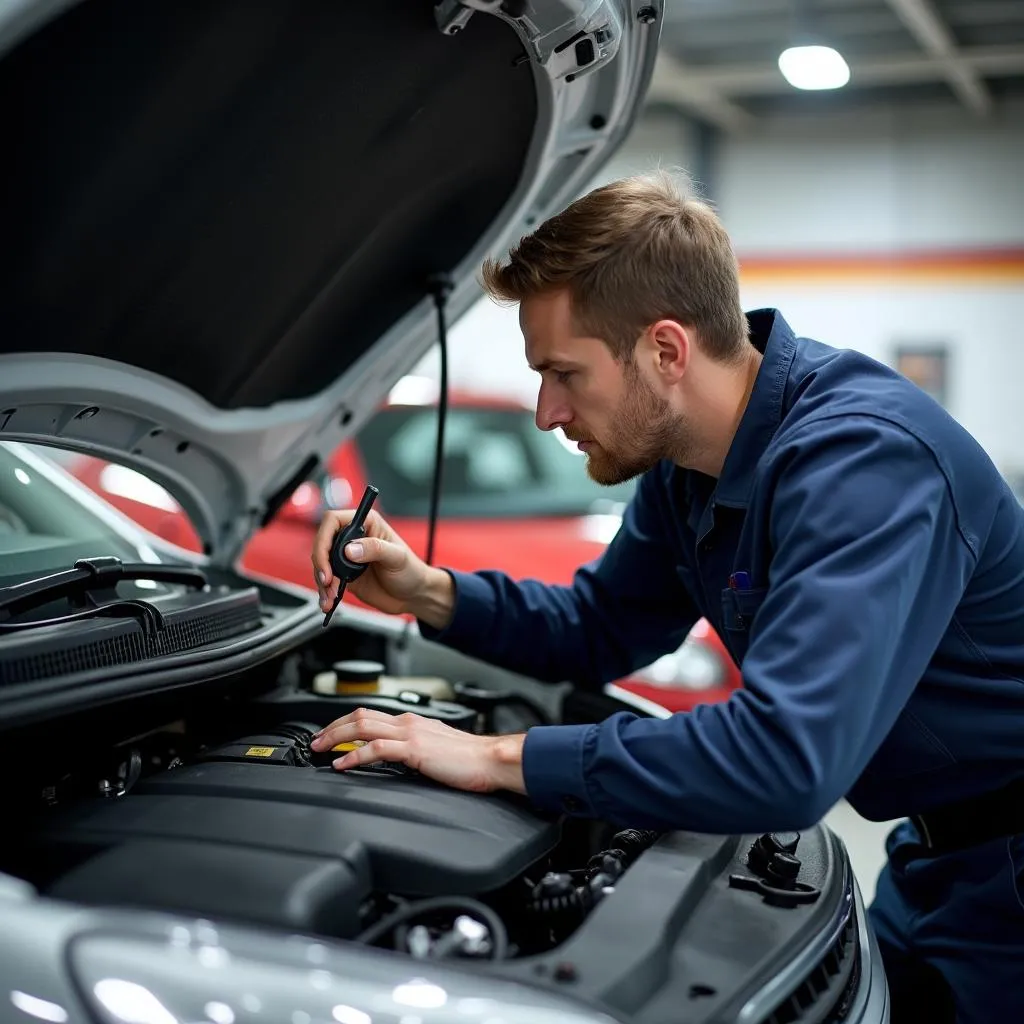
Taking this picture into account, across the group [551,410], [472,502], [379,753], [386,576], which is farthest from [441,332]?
[472,502]

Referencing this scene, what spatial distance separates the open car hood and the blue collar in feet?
1.55

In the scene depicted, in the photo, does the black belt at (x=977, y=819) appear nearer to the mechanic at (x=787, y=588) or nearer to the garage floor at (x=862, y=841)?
the mechanic at (x=787, y=588)

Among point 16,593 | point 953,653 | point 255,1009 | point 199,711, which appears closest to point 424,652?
point 199,711

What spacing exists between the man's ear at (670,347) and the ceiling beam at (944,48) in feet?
19.9

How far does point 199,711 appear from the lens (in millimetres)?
1929

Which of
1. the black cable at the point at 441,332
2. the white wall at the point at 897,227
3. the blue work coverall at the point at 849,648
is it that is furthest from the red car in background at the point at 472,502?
the white wall at the point at 897,227

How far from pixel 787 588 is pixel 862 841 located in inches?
115

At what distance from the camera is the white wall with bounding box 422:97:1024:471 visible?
9.58 m

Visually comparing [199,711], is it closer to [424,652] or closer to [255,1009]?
[424,652]

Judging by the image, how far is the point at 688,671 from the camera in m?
3.61

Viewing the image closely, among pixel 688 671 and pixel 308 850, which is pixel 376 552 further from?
pixel 688 671

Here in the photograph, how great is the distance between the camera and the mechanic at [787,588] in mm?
1360

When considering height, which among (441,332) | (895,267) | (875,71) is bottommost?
(441,332)

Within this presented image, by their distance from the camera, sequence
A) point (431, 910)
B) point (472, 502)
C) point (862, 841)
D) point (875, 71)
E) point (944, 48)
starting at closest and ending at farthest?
point (431, 910)
point (862, 841)
point (472, 502)
point (944, 48)
point (875, 71)
